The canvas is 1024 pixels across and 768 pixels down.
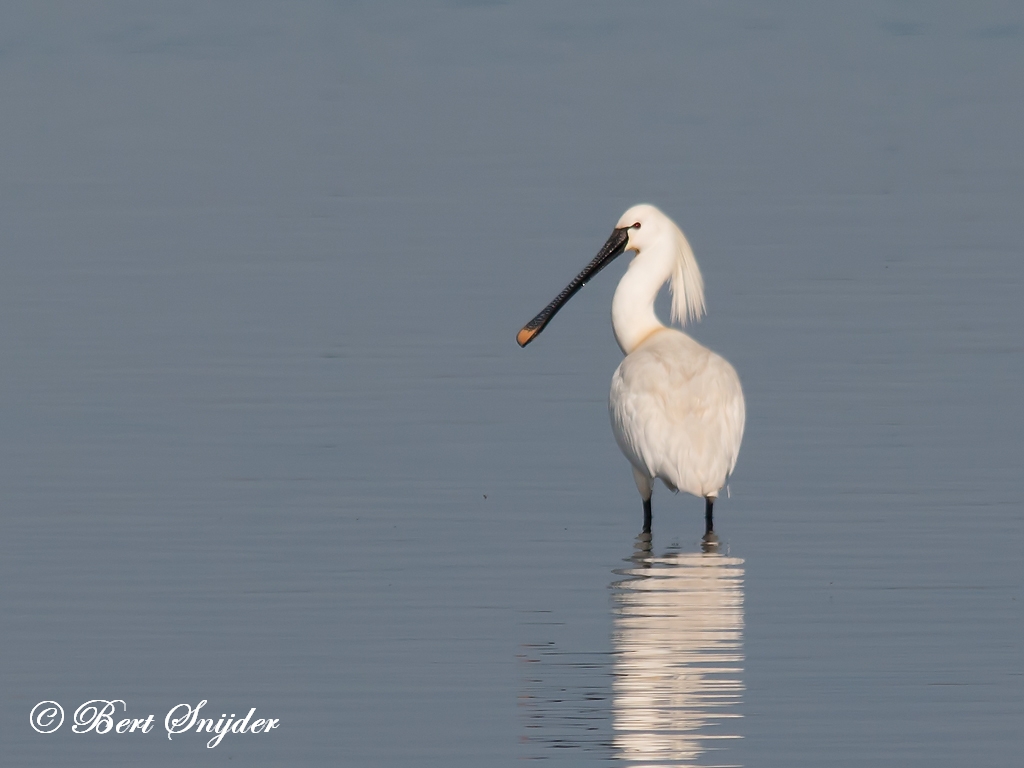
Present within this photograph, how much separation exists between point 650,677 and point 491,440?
13.7 feet

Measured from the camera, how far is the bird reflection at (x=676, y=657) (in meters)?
7.18

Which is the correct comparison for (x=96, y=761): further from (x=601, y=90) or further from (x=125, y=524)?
(x=601, y=90)

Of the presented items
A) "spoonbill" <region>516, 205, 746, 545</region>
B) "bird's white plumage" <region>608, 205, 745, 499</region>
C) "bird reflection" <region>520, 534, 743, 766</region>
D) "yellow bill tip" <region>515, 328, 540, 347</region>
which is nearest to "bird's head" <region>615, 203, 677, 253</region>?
"spoonbill" <region>516, 205, 746, 545</region>

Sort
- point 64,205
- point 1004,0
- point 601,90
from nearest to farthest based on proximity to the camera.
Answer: point 64,205 → point 601,90 → point 1004,0

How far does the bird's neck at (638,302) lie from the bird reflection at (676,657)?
2154 mm

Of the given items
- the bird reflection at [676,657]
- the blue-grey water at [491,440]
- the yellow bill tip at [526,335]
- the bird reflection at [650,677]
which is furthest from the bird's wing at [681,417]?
the yellow bill tip at [526,335]

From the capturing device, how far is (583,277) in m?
13.0

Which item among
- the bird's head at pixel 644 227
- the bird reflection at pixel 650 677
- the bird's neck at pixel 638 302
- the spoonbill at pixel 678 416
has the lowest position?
the bird reflection at pixel 650 677

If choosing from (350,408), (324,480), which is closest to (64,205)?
(350,408)

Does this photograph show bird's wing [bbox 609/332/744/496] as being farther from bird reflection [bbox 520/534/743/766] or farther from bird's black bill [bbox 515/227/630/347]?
bird's black bill [bbox 515/227/630/347]

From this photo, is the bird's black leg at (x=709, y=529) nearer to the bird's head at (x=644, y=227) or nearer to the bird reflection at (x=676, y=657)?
the bird reflection at (x=676, y=657)

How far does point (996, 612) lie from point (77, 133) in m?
17.1

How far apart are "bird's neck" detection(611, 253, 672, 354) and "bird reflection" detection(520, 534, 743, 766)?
2627 millimetres

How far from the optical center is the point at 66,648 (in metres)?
8.25
